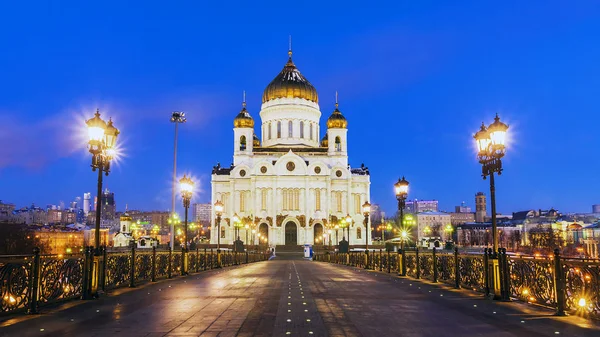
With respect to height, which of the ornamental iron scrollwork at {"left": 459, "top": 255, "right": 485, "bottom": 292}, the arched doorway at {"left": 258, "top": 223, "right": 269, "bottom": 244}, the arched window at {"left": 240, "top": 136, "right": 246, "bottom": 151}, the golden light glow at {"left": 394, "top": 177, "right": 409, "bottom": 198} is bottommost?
the ornamental iron scrollwork at {"left": 459, "top": 255, "right": 485, "bottom": 292}

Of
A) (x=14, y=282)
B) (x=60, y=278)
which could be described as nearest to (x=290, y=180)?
(x=60, y=278)

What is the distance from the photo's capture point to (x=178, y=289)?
16.6 metres

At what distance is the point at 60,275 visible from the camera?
1286 cm

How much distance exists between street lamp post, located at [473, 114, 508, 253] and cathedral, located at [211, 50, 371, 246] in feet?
214

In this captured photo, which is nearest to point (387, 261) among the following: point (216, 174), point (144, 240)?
point (216, 174)

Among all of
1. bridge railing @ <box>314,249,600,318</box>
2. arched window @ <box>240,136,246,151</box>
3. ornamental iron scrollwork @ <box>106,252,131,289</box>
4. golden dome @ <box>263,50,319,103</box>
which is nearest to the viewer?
bridge railing @ <box>314,249,600,318</box>

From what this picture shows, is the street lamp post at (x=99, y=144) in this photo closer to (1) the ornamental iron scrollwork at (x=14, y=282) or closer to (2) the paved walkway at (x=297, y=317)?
(2) the paved walkway at (x=297, y=317)

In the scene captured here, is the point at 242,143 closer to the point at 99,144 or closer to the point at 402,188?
the point at 402,188

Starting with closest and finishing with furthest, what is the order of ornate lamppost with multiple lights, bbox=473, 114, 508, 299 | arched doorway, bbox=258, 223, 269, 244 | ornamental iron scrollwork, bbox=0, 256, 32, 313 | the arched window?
ornamental iron scrollwork, bbox=0, 256, 32, 313 → ornate lamppost with multiple lights, bbox=473, 114, 508, 299 → arched doorway, bbox=258, 223, 269, 244 → the arched window

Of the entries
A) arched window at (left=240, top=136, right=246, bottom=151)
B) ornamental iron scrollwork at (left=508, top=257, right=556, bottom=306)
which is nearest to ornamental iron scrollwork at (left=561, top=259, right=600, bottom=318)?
ornamental iron scrollwork at (left=508, top=257, right=556, bottom=306)

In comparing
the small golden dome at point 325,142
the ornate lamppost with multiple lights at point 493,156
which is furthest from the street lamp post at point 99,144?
the small golden dome at point 325,142

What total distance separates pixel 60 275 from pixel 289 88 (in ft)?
279

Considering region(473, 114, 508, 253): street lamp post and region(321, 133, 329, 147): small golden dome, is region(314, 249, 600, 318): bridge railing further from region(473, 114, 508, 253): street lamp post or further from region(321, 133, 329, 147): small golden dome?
region(321, 133, 329, 147): small golden dome

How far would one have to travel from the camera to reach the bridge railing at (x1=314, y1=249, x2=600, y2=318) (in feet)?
34.0
